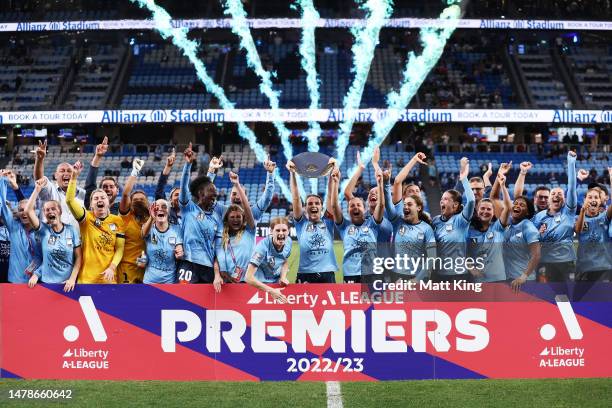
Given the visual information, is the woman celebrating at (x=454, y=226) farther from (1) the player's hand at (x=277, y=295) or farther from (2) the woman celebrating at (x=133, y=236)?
(2) the woman celebrating at (x=133, y=236)

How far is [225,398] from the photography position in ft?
24.4

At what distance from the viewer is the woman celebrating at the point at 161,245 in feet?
27.2

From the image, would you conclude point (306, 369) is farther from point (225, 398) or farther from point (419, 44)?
point (419, 44)

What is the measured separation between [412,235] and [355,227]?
2.25ft

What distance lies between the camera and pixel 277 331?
766 centimetres

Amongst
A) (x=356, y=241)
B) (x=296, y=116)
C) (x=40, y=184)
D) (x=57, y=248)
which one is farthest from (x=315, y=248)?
(x=296, y=116)

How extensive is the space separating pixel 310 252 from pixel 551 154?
31954 millimetres

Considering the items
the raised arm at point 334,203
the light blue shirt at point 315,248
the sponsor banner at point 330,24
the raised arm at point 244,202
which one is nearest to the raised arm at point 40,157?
the raised arm at point 244,202

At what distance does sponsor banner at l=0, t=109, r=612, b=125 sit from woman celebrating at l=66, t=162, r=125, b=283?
1164 inches

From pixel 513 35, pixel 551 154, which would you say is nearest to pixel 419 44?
pixel 513 35

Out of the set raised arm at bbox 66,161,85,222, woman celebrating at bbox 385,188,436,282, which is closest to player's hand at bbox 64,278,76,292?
raised arm at bbox 66,161,85,222

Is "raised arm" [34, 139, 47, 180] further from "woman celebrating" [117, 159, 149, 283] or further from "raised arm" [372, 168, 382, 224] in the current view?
"raised arm" [372, 168, 382, 224]

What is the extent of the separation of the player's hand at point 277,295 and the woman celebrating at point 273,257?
0.30 ft

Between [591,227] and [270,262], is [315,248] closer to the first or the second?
[270,262]
